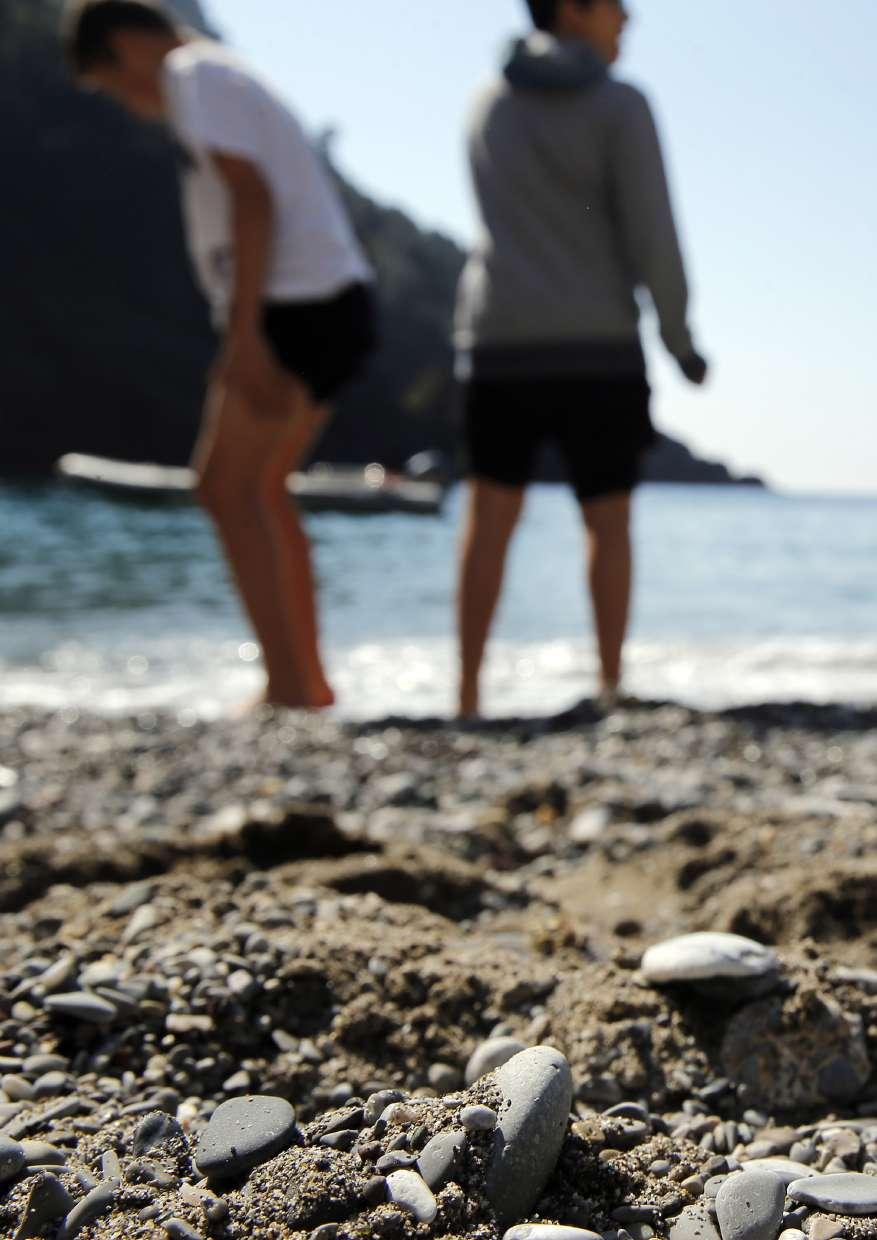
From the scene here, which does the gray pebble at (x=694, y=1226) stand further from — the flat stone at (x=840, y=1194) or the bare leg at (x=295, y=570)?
the bare leg at (x=295, y=570)

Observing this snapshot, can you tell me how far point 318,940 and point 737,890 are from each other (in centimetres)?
81

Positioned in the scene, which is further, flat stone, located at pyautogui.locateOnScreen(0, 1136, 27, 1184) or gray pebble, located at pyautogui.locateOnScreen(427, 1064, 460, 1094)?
gray pebble, located at pyautogui.locateOnScreen(427, 1064, 460, 1094)

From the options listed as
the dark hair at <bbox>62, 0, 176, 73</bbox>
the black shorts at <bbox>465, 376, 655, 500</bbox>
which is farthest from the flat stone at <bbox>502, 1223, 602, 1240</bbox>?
Answer: the dark hair at <bbox>62, 0, 176, 73</bbox>

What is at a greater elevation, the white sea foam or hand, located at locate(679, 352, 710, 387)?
hand, located at locate(679, 352, 710, 387)

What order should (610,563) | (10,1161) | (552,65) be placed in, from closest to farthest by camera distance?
(10,1161) < (552,65) < (610,563)

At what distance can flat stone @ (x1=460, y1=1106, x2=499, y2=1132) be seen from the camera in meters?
1.12

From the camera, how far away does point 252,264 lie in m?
4.08

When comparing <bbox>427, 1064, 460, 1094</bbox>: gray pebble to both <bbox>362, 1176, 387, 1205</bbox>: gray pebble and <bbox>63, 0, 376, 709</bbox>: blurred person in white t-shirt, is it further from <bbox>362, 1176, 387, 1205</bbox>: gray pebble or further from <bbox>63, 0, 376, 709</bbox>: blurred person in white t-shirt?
<bbox>63, 0, 376, 709</bbox>: blurred person in white t-shirt

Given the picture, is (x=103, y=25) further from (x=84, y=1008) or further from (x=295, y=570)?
(x=84, y=1008)

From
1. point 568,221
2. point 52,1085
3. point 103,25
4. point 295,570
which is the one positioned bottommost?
point 295,570

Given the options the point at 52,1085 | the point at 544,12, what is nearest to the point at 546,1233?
the point at 52,1085

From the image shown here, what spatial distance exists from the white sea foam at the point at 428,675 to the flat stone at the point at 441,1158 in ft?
12.1

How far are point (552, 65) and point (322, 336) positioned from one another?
1.12 metres

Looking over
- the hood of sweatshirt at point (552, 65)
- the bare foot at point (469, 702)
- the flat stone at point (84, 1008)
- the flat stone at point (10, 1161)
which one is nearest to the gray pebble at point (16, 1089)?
the flat stone at point (84, 1008)
